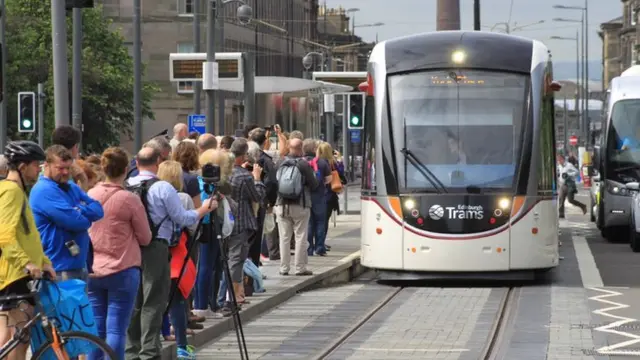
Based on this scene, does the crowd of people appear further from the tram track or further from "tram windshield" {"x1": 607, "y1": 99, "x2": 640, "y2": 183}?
"tram windshield" {"x1": 607, "y1": 99, "x2": 640, "y2": 183}

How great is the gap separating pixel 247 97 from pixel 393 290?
7.30 metres

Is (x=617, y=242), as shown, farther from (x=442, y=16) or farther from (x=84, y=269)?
(x=84, y=269)

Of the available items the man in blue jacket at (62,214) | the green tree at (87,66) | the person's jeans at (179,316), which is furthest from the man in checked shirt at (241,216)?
the green tree at (87,66)

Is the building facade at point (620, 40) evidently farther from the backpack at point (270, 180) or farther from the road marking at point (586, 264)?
the backpack at point (270, 180)

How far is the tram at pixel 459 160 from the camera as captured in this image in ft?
67.6

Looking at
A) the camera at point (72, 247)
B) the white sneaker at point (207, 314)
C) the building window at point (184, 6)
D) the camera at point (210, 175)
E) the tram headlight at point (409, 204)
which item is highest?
the building window at point (184, 6)

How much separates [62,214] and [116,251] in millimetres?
784

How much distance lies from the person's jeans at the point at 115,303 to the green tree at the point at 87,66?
52.0 m

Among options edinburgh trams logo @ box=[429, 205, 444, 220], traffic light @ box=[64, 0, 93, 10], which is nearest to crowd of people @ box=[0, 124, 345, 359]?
traffic light @ box=[64, 0, 93, 10]

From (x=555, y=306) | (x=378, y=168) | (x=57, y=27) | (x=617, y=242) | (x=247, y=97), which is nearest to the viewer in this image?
(x=57, y=27)

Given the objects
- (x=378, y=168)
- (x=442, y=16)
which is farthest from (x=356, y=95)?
(x=378, y=168)

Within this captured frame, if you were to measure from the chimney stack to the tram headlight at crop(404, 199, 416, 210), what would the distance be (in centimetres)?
2212

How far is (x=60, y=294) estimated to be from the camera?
975 centimetres

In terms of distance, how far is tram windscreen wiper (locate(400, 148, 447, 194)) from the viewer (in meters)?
20.8
